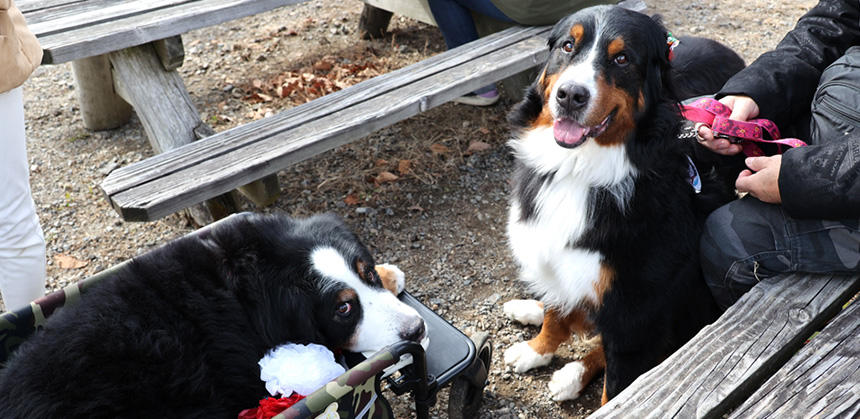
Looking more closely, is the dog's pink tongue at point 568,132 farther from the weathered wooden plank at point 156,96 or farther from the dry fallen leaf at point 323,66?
the dry fallen leaf at point 323,66

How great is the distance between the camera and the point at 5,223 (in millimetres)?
2254

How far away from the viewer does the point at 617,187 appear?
7.11ft

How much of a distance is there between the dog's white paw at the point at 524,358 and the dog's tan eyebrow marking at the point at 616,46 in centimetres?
131

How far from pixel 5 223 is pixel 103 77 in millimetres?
2067

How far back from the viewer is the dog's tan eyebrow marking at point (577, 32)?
6.99 ft

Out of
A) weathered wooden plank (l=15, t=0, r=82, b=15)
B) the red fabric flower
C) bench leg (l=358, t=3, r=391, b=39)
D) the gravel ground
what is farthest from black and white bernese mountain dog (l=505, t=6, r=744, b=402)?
bench leg (l=358, t=3, r=391, b=39)

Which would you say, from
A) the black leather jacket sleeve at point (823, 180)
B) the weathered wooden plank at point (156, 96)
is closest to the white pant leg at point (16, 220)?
the weathered wooden plank at point (156, 96)

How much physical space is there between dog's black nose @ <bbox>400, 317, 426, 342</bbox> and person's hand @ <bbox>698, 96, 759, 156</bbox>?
A: 1.24 meters

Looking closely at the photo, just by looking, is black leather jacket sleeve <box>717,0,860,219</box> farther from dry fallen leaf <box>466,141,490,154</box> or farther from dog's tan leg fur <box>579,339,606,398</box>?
dry fallen leaf <box>466,141,490,154</box>

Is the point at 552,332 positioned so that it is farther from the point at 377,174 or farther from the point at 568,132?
the point at 377,174

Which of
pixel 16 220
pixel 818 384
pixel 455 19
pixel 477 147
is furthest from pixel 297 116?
pixel 818 384

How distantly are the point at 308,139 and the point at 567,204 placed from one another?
127 cm

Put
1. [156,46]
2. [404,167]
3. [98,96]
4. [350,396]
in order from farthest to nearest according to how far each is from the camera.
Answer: [98,96]
[404,167]
[156,46]
[350,396]

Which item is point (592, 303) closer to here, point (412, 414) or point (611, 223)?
point (611, 223)
